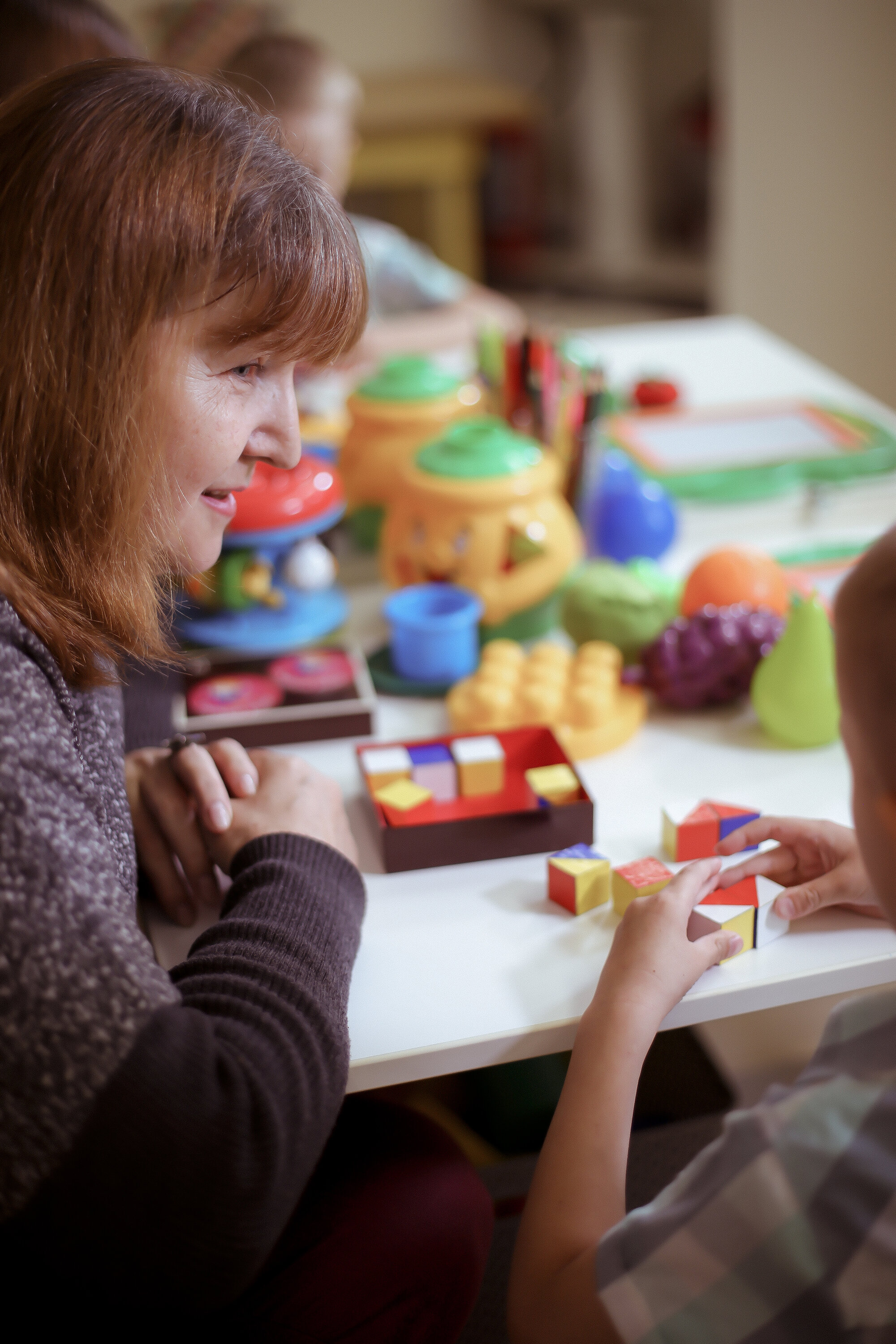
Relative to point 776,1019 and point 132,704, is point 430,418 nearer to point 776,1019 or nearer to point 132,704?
point 132,704

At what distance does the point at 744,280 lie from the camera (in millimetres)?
3246

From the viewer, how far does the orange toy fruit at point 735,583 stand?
101 centimetres

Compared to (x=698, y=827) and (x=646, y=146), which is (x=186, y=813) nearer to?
(x=698, y=827)

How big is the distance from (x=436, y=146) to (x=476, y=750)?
3528 millimetres

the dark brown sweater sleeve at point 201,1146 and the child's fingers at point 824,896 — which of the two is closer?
the dark brown sweater sleeve at point 201,1146

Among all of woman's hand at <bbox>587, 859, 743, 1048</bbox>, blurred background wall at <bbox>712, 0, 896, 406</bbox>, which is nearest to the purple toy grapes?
woman's hand at <bbox>587, 859, 743, 1048</bbox>

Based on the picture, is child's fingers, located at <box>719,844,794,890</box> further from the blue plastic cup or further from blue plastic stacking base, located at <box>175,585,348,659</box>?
blue plastic stacking base, located at <box>175,585,348,659</box>

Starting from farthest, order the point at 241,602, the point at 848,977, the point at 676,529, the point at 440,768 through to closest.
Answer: the point at 676,529 → the point at 241,602 → the point at 440,768 → the point at 848,977

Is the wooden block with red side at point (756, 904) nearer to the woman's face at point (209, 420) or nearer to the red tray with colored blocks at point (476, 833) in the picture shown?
the red tray with colored blocks at point (476, 833)

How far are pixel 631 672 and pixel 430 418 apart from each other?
0.45 metres

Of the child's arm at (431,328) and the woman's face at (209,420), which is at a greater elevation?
the woman's face at (209,420)

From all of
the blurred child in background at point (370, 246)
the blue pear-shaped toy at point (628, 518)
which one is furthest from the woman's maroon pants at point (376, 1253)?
the blurred child in background at point (370, 246)

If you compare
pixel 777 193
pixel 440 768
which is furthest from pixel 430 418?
pixel 777 193

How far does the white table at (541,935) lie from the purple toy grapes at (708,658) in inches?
1.0
